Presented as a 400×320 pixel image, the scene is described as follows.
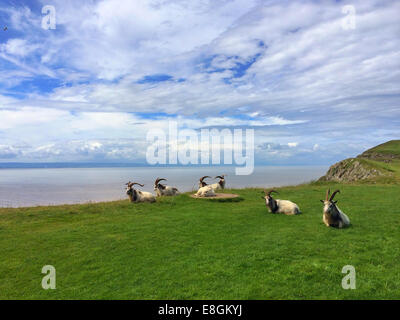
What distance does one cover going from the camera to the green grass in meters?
7.15

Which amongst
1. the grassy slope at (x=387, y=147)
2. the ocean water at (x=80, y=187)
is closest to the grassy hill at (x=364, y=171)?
the ocean water at (x=80, y=187)

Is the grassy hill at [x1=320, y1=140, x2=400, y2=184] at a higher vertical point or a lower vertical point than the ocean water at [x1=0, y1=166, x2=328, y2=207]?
higher

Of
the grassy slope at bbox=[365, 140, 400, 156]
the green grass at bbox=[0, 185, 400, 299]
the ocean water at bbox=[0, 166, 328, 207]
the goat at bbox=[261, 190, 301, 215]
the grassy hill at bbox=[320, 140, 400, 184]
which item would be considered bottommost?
the ocean water at bbox=[0, 166, 328, 207]

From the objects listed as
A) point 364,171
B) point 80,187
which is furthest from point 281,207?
point 80,187

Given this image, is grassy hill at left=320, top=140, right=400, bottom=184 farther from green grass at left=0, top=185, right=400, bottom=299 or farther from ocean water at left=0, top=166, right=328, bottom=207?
green grass at left=0, top=185, right=400, bottom=299

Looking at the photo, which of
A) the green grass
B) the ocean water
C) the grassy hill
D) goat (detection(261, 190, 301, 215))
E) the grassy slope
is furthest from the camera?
the grassy slope

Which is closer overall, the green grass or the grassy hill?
the green grass

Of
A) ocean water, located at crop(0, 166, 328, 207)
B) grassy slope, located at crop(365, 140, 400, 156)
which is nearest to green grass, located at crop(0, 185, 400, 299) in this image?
ocean water, located at crop(0, 166, 328, 207)

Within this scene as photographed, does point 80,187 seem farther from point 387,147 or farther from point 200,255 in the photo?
point 387,147

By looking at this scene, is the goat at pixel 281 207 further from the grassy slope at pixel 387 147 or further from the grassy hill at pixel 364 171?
the grassy slope at pixel 387 147
